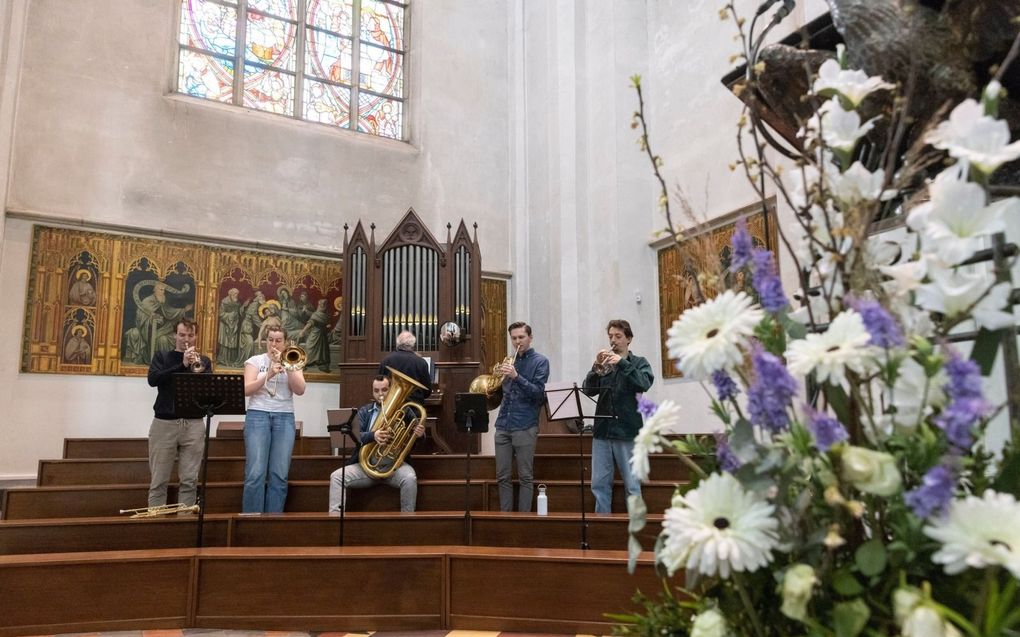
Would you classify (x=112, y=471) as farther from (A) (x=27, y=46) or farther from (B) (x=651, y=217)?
(B) (x=651, y=217)

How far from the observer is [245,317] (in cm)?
938

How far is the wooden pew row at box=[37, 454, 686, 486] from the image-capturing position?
21.6 feet

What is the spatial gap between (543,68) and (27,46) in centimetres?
619

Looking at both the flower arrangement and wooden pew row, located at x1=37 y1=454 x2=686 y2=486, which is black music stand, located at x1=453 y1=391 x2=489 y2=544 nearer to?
wooden pew row, located at x1=37 y1=454 x2=686 y2=486

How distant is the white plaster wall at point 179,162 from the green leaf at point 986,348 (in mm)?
9083

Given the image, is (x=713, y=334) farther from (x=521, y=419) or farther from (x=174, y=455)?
(x=174, y=455)

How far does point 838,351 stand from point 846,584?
0.26m

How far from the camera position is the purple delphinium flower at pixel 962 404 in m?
0.81

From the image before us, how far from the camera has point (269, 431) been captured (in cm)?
587

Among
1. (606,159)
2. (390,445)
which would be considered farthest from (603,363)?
(606,159)

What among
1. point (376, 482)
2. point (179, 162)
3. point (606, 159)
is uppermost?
point (606, 159)

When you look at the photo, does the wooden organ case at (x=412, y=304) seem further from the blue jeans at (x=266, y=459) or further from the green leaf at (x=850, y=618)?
the green leaf at (x=850, y=618)

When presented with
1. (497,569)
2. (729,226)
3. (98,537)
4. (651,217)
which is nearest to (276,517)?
(98,537)

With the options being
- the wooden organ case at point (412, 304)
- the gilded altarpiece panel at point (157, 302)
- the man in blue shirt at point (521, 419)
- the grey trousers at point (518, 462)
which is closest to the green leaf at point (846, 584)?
the man in blue shirt at point (521, 419)
